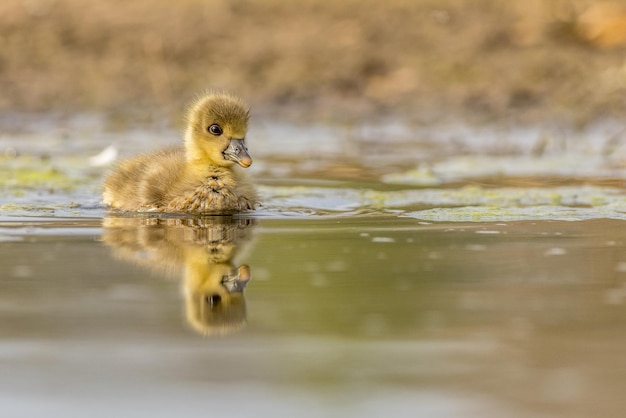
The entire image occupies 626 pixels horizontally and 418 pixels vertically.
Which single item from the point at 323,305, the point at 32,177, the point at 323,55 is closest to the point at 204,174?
the point at 32,177

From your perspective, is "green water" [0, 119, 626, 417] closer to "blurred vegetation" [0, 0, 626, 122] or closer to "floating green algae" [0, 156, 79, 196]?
"floating green algae" [0, 156, 79, 196]

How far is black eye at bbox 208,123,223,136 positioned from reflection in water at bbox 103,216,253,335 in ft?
1.82

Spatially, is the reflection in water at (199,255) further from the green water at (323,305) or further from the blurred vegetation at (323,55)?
the blurred vegetation at (323,55)

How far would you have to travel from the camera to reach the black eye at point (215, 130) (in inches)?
352

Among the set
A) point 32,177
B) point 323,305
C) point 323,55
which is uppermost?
point 323,55

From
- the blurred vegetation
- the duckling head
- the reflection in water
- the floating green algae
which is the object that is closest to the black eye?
the duckling head

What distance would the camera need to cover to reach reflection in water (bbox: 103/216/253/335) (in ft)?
18.5

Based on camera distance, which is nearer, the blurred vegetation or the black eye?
the black eye

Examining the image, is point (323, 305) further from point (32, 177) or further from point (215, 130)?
point (32, 177)

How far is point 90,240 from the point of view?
765 cm

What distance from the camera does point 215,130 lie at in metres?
8.95

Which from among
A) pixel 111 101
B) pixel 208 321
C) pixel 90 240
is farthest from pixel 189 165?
pixel 111 101

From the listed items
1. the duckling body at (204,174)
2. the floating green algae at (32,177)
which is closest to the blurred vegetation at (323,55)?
the floating green algae at (32,177)

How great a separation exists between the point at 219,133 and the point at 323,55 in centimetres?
790
